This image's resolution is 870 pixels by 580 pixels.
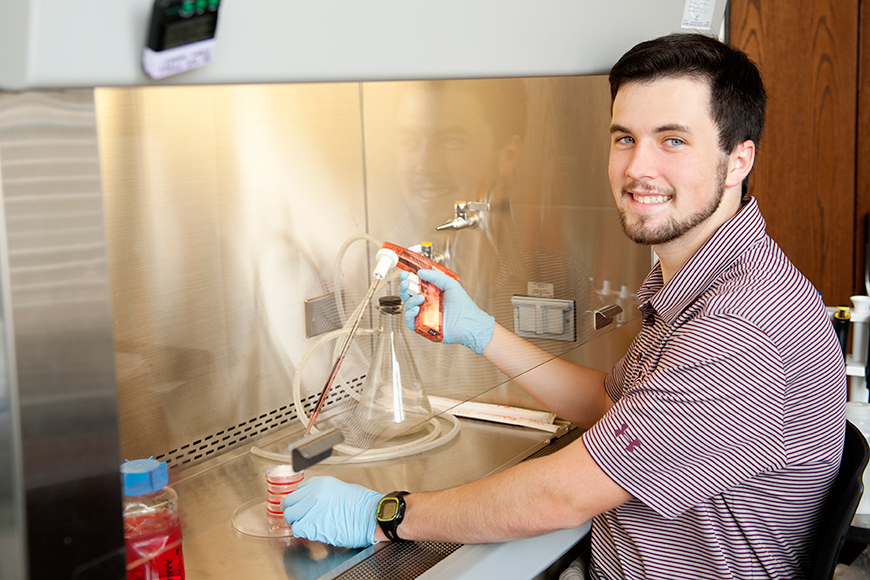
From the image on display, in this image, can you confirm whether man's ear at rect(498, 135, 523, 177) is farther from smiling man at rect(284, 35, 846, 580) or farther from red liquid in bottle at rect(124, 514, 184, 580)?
red liquid in bottle at rect(124, 514, 184, 580)

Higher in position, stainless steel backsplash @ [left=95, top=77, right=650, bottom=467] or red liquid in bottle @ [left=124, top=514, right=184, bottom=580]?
stainless steel backsplash @ [left=95, top=77, right=650, bottom=467]

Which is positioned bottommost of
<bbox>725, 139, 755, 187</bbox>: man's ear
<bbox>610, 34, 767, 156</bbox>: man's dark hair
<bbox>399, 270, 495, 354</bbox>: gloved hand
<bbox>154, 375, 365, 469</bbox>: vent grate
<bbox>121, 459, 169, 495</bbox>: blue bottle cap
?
<bbox>154, 375, 365, 469</bbox>: vent grate

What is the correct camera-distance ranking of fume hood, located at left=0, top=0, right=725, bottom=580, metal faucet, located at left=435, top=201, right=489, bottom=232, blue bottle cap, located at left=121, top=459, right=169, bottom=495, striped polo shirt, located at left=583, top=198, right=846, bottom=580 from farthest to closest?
metal faucet, located at left=435, top=201, right=489, bottom=232 → striped polo shirt, located at left=583, top=198, right=846, bottom=580 → blue bottle cap, located at left=121, top=459, right=169, bottom=495 → fume hood, located at left=0, top=0, right=725, bottom=580

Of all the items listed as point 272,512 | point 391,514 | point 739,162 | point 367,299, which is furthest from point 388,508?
point 739,162

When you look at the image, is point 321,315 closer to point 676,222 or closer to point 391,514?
point 391,514

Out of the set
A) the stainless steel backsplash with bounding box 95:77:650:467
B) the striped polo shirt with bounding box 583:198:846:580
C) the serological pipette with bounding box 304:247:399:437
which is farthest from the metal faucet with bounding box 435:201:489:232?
the striped polo shirt with bounding box 583:198:846:580

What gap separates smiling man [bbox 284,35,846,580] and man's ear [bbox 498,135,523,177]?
0.60 feet

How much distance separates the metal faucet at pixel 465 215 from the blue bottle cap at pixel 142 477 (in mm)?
672

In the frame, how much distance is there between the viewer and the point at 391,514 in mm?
1219

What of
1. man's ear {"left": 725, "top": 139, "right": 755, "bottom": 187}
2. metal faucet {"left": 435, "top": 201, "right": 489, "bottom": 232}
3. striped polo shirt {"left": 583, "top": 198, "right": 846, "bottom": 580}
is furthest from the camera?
metal faucet {"left": 435, "top": 201, "right": 489, "bottom": 232}

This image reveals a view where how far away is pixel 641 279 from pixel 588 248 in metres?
0.29

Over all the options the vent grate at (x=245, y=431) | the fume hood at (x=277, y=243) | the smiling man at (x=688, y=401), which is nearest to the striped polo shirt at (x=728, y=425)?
the smiling man at (x=688, y=401)

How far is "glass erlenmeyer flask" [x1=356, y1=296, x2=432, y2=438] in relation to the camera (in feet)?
4.24

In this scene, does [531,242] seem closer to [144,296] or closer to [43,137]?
[144,296]
